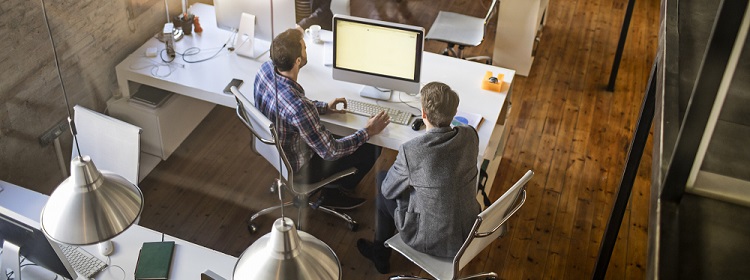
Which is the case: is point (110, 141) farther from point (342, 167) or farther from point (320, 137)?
point (342, 167)

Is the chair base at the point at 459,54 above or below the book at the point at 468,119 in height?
below

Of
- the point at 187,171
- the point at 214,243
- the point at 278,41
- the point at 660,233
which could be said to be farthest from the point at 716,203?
the point at 187,171

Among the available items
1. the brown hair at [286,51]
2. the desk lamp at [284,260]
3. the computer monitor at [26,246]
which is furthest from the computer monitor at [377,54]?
the desk lamp at [284,260]

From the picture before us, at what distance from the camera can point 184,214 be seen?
4285mm

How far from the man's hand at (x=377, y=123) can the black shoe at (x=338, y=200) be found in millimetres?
719

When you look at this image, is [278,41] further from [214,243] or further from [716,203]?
[716,203]

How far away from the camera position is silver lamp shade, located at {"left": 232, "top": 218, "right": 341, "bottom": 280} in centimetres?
181

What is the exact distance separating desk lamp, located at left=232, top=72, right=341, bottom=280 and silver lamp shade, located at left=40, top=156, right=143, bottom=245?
1.79ft

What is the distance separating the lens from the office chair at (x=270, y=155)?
356 centimetres

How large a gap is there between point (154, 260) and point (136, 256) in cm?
10

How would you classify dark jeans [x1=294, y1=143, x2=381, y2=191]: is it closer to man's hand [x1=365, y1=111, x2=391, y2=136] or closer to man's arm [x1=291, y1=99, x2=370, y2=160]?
man's arm [x1=291, y1=99, x2=370, y2=160]

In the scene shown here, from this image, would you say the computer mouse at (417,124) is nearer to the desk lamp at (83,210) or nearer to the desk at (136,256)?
the desk at (136,256)

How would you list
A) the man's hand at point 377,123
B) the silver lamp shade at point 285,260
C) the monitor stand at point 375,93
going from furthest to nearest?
the monitor stand at point 375,93, the man's hand at point 377,123, the silver lamp shade at point 285,260

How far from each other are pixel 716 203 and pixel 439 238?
1.64 m
